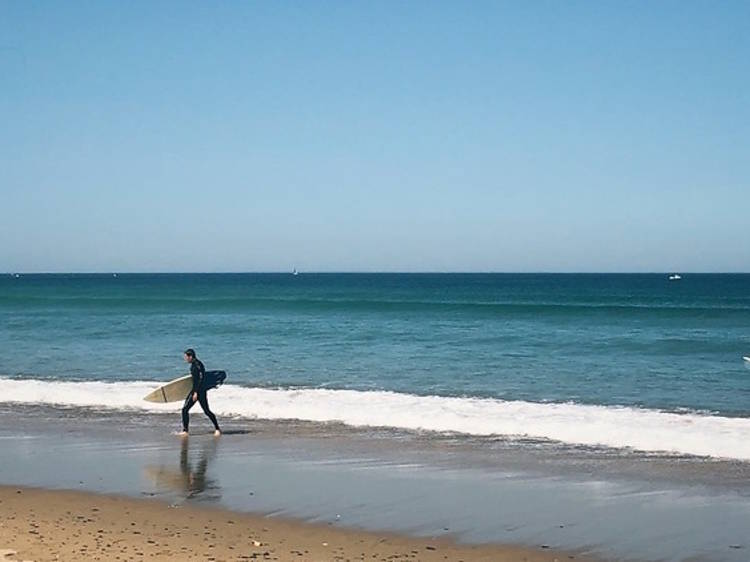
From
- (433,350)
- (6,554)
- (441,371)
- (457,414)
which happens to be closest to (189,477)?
(6,554)

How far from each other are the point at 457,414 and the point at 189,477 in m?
6.70

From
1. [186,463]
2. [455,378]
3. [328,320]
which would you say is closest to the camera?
[186,463]

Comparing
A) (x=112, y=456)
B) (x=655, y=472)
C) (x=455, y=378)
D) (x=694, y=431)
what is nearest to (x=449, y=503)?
(x=655, y=472)

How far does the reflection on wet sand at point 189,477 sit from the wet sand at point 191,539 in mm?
747

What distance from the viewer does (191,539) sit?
9.66 m

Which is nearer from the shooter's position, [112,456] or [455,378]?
[112,456]

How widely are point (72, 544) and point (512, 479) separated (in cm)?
573

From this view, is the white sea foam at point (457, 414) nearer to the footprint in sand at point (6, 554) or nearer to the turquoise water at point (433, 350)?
the turquoise water at point (433, 350)

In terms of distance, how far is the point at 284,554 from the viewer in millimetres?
9180

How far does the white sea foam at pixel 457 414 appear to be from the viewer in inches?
615

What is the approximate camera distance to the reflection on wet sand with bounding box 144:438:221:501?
11.9m

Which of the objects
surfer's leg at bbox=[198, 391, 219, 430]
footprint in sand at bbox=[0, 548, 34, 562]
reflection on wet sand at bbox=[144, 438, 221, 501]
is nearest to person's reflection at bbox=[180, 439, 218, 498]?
reflection on wet sand at bbox=[144, 438, 221, 501]

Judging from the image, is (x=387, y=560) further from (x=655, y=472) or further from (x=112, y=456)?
(x=112, y=456)

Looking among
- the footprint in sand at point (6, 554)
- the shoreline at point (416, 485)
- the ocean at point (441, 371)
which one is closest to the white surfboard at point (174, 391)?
the ocean at point (441, 371)
